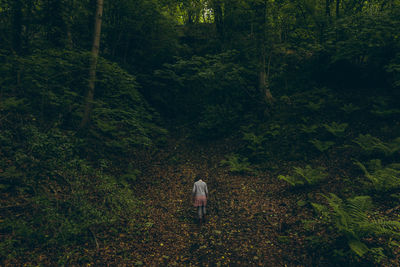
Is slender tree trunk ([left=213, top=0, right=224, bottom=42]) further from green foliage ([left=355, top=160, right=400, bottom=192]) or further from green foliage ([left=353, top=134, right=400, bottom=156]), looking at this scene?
green foliage ([left=355, top=160, right=400, bottom=192])

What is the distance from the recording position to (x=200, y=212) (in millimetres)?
7582

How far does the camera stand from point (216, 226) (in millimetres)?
7250

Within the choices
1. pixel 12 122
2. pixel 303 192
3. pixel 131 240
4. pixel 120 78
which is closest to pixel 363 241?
pixel 303 192

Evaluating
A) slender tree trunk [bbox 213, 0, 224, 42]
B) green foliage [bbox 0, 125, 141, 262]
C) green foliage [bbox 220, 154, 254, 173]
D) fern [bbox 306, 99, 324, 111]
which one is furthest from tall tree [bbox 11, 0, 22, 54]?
fern [bbox 306, 99, 324, 111]

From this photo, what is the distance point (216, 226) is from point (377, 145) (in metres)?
6.73

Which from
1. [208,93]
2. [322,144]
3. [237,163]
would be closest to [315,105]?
[322,144]

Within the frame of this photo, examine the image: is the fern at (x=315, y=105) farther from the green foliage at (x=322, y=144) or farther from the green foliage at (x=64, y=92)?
the green foliage at (x=64, y=92)

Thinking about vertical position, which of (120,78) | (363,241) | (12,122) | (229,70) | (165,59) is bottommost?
(363,241)

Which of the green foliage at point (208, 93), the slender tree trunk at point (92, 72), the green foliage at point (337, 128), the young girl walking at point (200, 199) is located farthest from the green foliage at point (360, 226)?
the slender tree trunk at point (92, 72)

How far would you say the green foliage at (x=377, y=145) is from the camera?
787 centimetres

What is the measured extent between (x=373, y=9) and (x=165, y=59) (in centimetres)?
1334

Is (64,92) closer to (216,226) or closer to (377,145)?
(216,226)

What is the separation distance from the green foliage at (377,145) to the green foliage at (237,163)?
4625 millimetres

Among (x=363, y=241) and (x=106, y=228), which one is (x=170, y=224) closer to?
(x=106, y=228)
